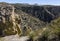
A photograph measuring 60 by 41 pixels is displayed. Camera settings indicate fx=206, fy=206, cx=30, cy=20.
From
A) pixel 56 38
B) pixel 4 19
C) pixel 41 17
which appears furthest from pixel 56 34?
pixel 41 17

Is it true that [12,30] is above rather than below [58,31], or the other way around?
below

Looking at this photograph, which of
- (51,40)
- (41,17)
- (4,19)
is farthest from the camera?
(41,17)

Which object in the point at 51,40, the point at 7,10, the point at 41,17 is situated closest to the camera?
the point at 51,40

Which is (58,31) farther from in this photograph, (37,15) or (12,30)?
(37,15)

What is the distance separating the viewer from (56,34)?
8188 mm

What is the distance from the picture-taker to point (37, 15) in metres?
172

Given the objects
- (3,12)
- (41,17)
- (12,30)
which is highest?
(3,12)

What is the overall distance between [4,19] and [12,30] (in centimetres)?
105

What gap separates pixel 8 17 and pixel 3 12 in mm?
582

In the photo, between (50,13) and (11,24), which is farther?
(50,13)

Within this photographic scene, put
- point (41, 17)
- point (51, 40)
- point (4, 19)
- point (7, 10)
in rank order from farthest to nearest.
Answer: point (41, 17) < point (7, 10) < point (4, 19) < point (51, 40)

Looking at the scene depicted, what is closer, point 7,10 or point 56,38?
point 56,38

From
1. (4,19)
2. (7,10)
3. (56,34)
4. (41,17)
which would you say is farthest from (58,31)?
(41,17)

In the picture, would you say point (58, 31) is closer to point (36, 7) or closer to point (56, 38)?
point (56, 38)
